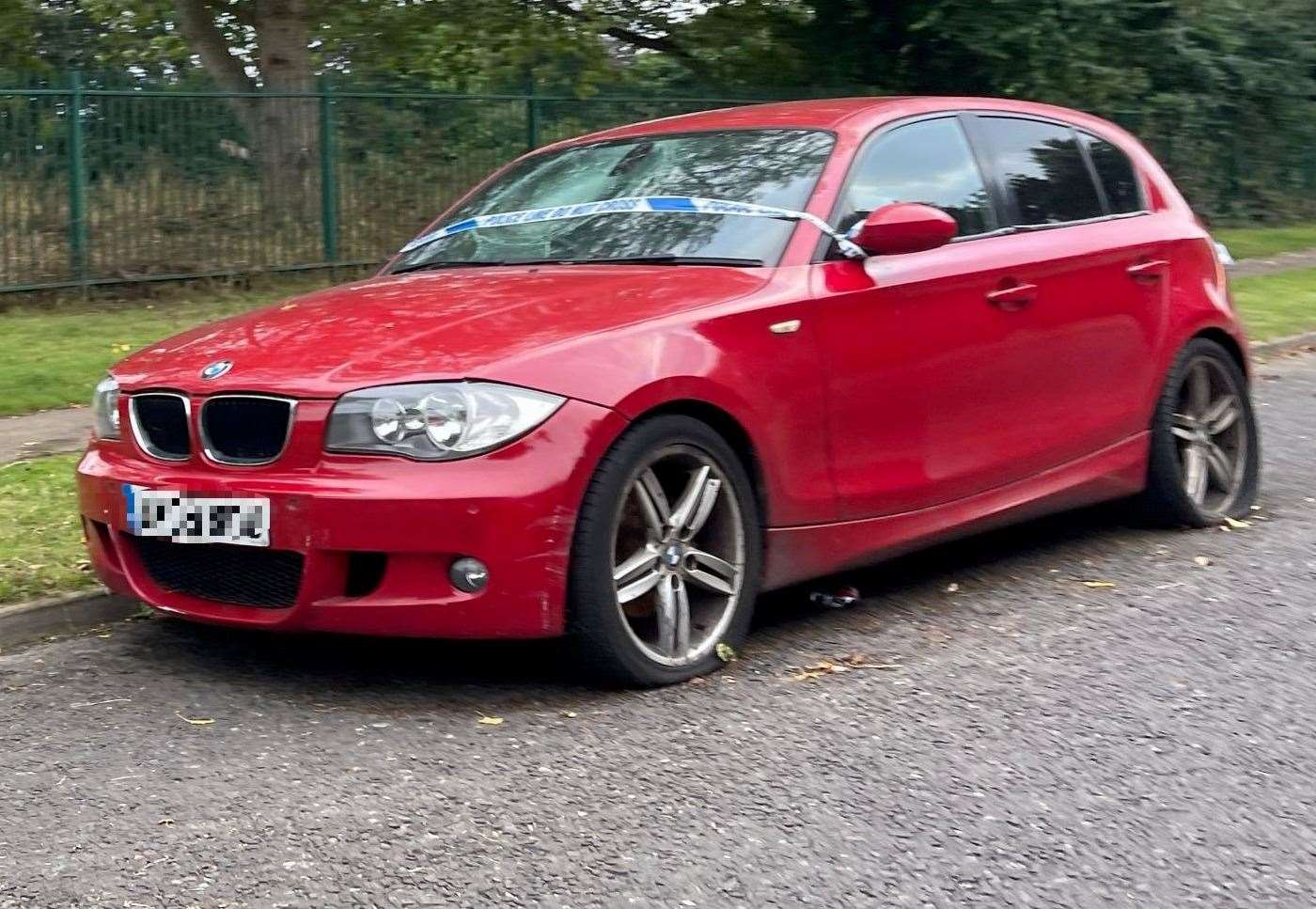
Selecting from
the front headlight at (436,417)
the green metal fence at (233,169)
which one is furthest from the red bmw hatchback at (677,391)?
the green metal fence at (233,169)

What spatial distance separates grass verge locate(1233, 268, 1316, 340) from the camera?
45.9 ft

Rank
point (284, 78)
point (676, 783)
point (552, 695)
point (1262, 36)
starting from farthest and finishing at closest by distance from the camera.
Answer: point (1262, 36) < point (284, 78) < point (552, 695) < point (676, 783)

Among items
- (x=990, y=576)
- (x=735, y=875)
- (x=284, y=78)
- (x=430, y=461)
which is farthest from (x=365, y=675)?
(x=284, y=78)

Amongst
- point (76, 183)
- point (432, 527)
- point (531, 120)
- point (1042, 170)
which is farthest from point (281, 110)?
point (432, 527)

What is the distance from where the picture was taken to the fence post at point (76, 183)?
13.9m

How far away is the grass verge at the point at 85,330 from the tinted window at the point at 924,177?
17.9 ft

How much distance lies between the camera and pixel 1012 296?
578 centimetres

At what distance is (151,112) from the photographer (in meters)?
14.4

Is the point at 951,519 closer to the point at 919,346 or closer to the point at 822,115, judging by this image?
the point at 919,346

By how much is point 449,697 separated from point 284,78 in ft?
44.3

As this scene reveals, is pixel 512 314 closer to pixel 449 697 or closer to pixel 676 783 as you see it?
pixel 449 697

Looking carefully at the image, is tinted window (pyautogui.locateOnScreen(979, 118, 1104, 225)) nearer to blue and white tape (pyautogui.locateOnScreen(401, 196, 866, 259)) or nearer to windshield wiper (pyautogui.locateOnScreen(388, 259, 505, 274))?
blue and white tape (pyautogui.locateOnScreen(401, 196, 866, 259))

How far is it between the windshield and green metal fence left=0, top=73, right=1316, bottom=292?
8.71 metres

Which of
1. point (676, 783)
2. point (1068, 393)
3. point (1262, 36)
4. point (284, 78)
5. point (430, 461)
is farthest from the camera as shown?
point (1262, 36)
